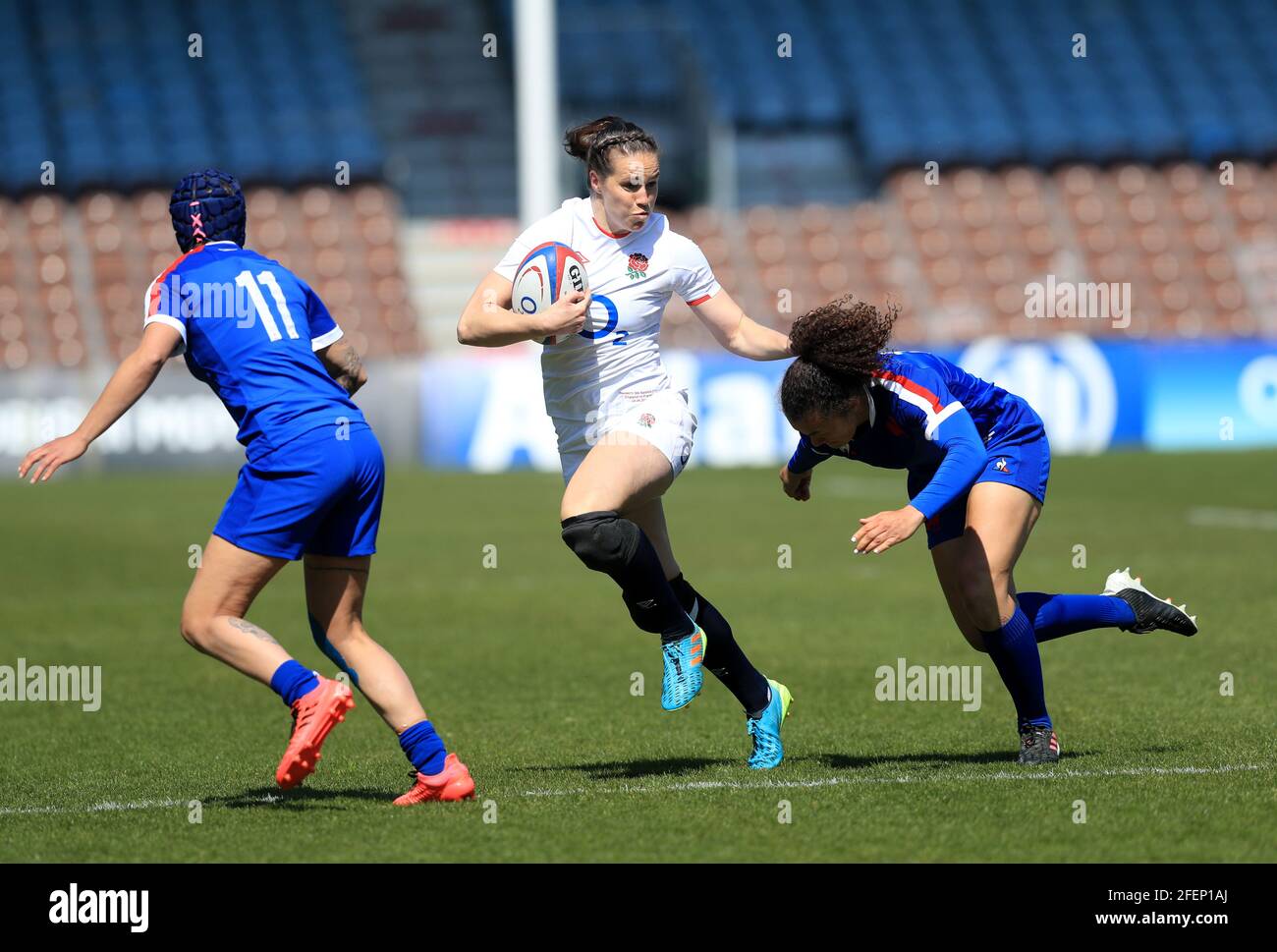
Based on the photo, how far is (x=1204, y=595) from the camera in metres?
10.6

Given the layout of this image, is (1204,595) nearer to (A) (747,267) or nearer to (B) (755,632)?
(B) (755,632)

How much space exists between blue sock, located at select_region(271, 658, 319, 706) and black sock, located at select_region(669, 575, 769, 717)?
1399 mm

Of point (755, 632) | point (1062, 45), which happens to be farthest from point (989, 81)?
point (755, 632)

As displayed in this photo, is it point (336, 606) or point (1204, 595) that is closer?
point (336, 606)

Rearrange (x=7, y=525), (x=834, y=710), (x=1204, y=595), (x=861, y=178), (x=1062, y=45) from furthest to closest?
(x=1062, y=45), (x=861, y=178), (x=7, y=525), (x=1204, y=595), (x=834, y=710)

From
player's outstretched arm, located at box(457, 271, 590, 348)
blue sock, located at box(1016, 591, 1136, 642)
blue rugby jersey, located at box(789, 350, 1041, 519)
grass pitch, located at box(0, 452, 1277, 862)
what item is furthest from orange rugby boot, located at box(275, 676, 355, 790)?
blue sock, located at box(1016, 591, 1136, 642)

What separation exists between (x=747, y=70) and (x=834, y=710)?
23602mm

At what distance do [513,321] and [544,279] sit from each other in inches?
14.4

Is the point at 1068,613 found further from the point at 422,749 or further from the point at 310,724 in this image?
the point at 310,724

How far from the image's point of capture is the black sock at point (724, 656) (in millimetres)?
6078

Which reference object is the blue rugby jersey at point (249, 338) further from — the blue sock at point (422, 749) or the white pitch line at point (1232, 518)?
the white pitch line at point (1232, 518)

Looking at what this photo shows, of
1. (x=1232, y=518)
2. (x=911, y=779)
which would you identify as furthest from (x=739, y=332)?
(x=1232, y=518)
